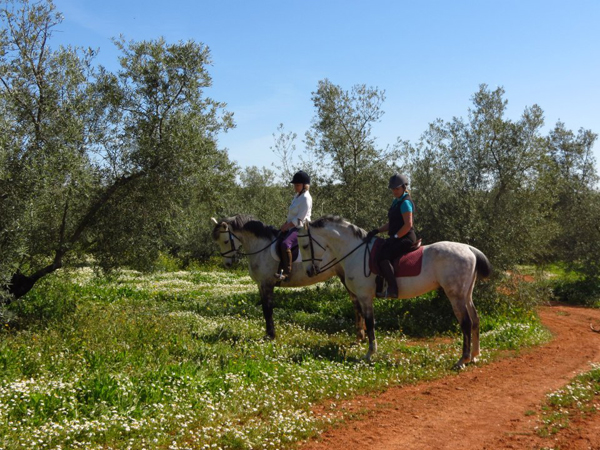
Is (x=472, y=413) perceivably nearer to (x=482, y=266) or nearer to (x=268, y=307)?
(x=482, y=266)

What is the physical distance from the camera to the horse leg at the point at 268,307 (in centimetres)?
1216

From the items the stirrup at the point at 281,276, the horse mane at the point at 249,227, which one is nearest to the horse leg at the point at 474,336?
the stirrup at the point at 281,276

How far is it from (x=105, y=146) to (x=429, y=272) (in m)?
8.77

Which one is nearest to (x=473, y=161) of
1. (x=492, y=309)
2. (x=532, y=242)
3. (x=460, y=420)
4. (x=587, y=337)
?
(x=532, y=242)

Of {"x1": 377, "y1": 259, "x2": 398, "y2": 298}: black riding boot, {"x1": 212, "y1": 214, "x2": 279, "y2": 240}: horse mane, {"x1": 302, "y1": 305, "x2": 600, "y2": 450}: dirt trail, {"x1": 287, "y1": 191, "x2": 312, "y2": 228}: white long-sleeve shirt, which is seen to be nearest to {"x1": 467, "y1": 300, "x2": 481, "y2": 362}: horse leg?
{"x1": 302, "y1": 305, "x2": 600, "y2": 450}: dirt trail

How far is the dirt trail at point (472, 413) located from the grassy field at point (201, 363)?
0.46 metres

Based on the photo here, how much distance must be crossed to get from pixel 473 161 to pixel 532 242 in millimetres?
3391

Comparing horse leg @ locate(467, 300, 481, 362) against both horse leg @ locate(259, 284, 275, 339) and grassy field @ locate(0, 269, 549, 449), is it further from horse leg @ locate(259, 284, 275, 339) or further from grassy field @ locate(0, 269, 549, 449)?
horse leg @ locate(259, 284, 275, 339)

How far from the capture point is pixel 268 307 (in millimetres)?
12281

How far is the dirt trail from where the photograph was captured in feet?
20.5

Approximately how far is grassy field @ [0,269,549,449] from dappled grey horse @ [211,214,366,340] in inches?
45.6

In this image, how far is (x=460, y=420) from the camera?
7090 mm

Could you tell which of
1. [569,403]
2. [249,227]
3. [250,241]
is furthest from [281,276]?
[569,403]

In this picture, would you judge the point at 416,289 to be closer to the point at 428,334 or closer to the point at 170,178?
the point at 428,334
